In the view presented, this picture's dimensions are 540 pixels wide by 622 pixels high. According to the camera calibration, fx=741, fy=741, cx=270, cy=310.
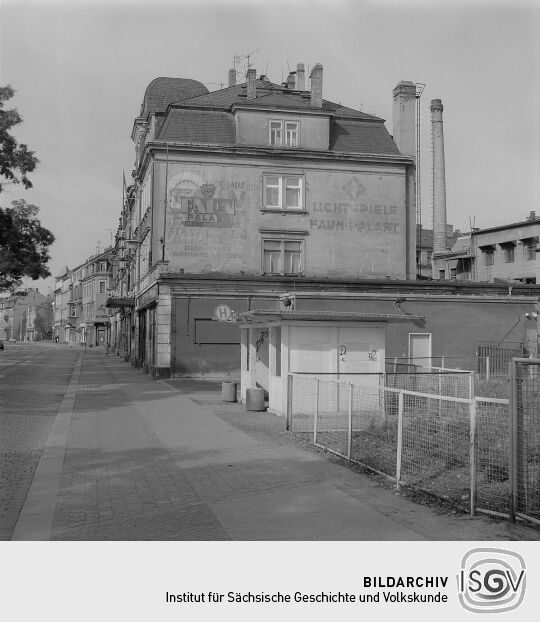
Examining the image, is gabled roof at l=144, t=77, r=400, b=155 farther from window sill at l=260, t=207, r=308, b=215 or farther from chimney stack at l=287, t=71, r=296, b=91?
window sill at l=260, t=207, r=308, b=215

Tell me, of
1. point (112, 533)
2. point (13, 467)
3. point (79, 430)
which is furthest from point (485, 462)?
point (79, 430)

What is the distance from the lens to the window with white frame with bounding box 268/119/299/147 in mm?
37156

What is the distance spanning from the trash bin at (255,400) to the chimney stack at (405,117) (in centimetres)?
2599

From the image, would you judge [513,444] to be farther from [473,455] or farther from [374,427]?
[374,427]

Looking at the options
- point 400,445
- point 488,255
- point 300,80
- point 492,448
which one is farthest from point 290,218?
point 488,255

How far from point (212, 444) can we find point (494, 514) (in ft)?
20.4

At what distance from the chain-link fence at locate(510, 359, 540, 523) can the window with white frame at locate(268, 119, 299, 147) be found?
103 ft

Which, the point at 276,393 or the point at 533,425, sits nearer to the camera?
the point at 533,425

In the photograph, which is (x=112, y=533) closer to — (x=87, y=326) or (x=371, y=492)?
(x=371, y=492)

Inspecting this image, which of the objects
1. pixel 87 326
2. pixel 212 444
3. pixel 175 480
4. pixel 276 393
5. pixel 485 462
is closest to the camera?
pixel 485 462

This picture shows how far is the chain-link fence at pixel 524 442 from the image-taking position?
7.07 meters

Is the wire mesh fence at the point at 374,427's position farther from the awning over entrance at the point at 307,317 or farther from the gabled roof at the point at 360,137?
the gabled roof at the point at 360,137

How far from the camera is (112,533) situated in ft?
22.8
